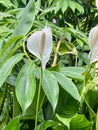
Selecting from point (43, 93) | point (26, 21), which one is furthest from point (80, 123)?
point (26, 21)

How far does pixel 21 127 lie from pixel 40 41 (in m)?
0.22

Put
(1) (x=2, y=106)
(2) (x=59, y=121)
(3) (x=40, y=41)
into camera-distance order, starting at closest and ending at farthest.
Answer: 1. (3) (x=40, y=41)
2. (2) (x=59, y=121)
3. (1) (x=2, y=106)

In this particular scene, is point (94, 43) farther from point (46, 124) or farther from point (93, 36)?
point (46, 124)

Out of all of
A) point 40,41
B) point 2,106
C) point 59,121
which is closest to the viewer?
point 40,41

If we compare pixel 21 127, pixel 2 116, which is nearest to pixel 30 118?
pixel 21 127

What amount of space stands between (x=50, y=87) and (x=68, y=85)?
4cm

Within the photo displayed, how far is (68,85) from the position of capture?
74 centimetres

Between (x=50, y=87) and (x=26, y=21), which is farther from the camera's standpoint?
(x=26, y=21)

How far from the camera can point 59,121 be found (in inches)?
29.5

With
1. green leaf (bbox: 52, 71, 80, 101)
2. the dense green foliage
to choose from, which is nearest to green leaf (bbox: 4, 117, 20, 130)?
the dense green foliage

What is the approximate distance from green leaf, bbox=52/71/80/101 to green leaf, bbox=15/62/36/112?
0.17 ft

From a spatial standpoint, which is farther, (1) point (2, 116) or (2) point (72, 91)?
(1) point (2, 116)

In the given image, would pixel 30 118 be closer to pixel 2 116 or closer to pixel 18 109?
pixel 18 109

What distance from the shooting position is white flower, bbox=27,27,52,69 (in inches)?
25.5
